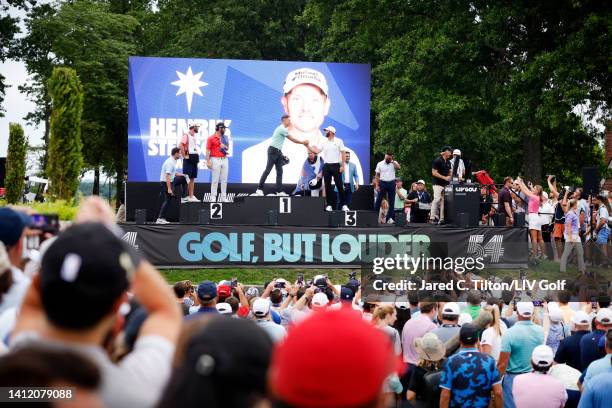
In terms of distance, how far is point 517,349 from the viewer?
8.01m

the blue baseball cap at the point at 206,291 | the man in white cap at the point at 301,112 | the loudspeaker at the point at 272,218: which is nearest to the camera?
the blue baseball cap at the point at 206,291

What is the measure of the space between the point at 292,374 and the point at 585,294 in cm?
769

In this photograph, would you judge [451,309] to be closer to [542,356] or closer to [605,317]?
[542,356]

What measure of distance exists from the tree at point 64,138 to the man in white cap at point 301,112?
28.0 feet

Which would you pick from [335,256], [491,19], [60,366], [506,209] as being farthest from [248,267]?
[60,366]

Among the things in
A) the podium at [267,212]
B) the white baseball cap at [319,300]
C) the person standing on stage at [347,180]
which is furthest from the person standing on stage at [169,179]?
the white baseball cap at [319,300]

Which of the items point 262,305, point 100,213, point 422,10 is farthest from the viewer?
point 422,10

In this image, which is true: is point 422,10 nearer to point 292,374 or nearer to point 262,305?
point 262,305

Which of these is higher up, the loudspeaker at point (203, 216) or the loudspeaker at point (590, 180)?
the loudspeaker at point (590, 180)

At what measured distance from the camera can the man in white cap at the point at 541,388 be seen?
22.8 feet

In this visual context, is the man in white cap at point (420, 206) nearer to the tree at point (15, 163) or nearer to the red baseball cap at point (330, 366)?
the tree at point (15, 163)

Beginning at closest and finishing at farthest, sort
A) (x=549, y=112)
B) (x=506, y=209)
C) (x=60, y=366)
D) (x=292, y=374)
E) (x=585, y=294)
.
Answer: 1. (x=292, y=374)
2. (x=60, y=366)
3. (x=585, y=294)
4. (x=506, y=209)
5. (x=549, y=112)

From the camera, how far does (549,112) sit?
26750 millimetres

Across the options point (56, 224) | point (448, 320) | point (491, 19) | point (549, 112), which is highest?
point (491, 19)
